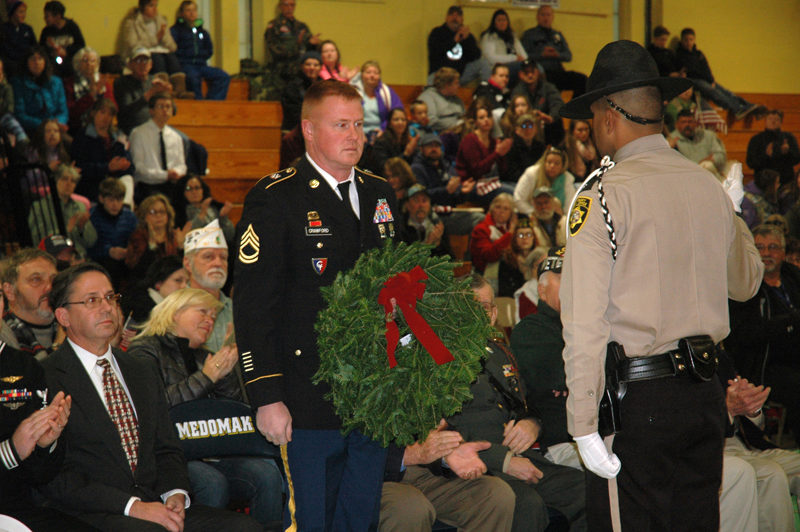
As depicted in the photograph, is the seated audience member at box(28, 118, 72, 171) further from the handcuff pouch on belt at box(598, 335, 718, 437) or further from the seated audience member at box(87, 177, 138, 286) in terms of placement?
the handcuff pouch on belt at box(598, 335, 718, 437)

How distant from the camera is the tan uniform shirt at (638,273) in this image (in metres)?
2.87

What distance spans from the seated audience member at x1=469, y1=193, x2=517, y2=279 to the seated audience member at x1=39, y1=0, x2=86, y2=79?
556 centimetres

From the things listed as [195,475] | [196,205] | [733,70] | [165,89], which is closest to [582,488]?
[195,475]

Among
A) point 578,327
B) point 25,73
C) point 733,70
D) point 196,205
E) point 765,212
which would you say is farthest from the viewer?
point 733,70

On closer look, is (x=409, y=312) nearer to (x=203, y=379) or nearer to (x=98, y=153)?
(x=203, y=379)

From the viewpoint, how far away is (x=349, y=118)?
332 centimetres

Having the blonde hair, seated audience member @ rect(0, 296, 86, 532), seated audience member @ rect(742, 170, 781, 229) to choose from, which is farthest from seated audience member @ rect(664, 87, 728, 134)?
seated audience member @ rect(0, 296, 86, 532)

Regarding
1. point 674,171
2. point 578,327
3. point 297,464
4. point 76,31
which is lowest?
point 297,464

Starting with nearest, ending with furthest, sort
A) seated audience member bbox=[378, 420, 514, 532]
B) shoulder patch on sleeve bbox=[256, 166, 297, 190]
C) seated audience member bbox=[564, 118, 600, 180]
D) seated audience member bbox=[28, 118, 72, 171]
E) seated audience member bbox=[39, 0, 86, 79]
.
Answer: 1. shoulder patch on sleeve bbox=[256, 166, 297, 190]
2. seated audience member bbox=[378, 420, 514, 532]
3. seated audience member bbox=[28, 118, 72, 171]
4. seated audience member bbox=[564, 118, 600, 180]
5. seated audience member bbox=[39, 0, 86, 79]

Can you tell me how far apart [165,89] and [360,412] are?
842 cm

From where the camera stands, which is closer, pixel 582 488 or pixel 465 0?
pixel 582 488

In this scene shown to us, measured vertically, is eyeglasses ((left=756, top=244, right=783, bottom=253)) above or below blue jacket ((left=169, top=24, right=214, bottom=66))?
below

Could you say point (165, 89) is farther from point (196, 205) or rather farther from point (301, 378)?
point (301, 378)

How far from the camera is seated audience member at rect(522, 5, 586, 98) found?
46.8 feet
